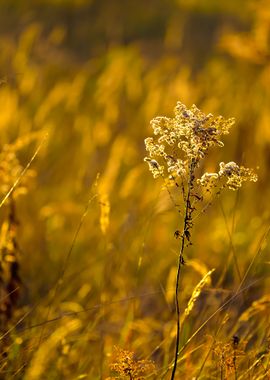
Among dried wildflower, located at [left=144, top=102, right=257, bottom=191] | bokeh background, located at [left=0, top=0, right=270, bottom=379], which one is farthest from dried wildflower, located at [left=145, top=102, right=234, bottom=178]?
bokeh background, located at [left=0, top=0, right=270, bottom=379]

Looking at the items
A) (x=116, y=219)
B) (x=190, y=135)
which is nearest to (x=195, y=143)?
(x=190, y=135)

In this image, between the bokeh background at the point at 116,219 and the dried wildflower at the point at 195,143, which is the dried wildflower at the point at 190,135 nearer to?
the dried wildflower at the point at 195,143

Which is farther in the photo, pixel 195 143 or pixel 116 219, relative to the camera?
pixel 116 219

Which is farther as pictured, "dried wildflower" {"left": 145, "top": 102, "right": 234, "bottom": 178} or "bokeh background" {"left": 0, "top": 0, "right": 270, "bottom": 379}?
"bokeh background" {"left": 0, "top": 0, "right": 270, "bottom": 379}

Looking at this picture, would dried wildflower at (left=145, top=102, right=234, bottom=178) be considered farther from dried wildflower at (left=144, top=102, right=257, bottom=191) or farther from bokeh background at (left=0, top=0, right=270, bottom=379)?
bokeh background at (left=0, top=0, right=270, bottom=379)

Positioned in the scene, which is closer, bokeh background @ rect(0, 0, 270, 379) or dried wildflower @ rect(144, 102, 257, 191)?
dried wildflower @ rect(144, 102, 257, 191)

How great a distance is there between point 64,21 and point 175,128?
11.8 metres

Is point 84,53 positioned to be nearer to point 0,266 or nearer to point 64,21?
point 64,21

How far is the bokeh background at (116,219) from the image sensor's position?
223 centimetres

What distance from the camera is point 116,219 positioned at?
376 centimetres

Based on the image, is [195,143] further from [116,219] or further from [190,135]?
[116,219]

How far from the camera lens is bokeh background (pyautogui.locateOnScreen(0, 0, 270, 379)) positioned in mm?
2227

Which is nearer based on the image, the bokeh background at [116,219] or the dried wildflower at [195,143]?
the dried wildflower at [195,143]

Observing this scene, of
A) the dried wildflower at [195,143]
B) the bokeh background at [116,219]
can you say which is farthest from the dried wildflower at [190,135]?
the bokeh background at [116,219]
